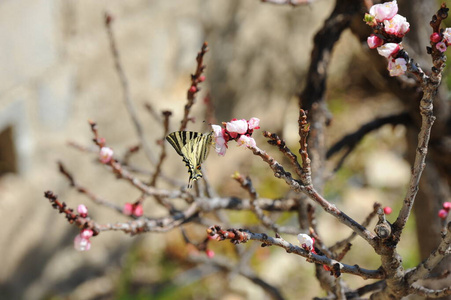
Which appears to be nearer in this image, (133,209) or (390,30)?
(390,30)

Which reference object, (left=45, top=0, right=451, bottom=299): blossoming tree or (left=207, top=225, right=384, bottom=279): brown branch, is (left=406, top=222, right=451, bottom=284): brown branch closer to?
(left=45, top=0, right=451, bottom=299): blossoming tree

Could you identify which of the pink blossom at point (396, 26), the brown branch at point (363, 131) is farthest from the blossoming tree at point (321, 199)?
the brown branch at point (363, 131)

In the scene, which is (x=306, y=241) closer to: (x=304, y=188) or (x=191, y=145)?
(x=304, y=188)

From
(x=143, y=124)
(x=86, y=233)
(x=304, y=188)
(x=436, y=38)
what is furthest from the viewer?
(x=143, y=124)

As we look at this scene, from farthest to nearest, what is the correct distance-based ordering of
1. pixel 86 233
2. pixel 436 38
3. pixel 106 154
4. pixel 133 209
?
pixel 133 209, pixel 106 154, pixel 86 233, pixel 436 38

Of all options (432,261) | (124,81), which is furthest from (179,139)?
(124,81)

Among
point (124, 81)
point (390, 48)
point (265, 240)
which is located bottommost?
point (265, 240)
